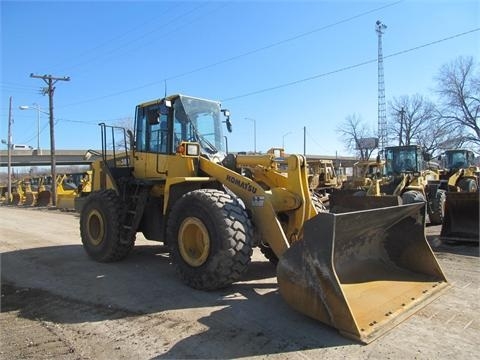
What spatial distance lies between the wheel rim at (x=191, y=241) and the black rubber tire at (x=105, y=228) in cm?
209

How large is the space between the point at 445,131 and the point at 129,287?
177 feet

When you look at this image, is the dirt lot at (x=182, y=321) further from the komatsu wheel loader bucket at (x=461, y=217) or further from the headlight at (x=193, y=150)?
the komatsu wheel loader bucket at (x=461, y=217)

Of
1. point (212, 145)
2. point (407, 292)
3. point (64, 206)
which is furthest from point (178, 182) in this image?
point (64, 206)

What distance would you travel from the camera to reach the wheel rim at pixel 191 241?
6.17 metres

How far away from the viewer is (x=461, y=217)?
10.2 metres

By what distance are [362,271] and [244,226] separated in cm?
156

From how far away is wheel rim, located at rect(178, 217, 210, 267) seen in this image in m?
6.17

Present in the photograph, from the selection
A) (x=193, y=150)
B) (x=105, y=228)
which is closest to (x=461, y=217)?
(x=193, y=150)

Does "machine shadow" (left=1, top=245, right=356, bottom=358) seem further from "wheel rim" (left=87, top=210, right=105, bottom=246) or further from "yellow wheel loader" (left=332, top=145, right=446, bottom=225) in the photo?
"yellow wheel loader" (left=332, top=145, right=446, bottom=225)

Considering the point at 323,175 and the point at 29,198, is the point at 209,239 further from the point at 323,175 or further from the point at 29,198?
the point at 29,198

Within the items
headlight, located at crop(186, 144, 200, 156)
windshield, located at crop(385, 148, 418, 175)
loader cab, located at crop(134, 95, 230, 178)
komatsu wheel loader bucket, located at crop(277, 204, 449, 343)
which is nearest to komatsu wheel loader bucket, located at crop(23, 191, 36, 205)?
windshield, located at crop(385, 148, 418, 175)

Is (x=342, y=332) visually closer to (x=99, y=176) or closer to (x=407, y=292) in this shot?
(x=407, y=292)

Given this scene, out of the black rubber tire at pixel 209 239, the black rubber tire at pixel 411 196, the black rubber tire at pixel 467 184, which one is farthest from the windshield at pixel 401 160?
the black rubber tire at pixel 209 239

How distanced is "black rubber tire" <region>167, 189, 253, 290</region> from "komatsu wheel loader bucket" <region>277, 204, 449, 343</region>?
3.00 feet
